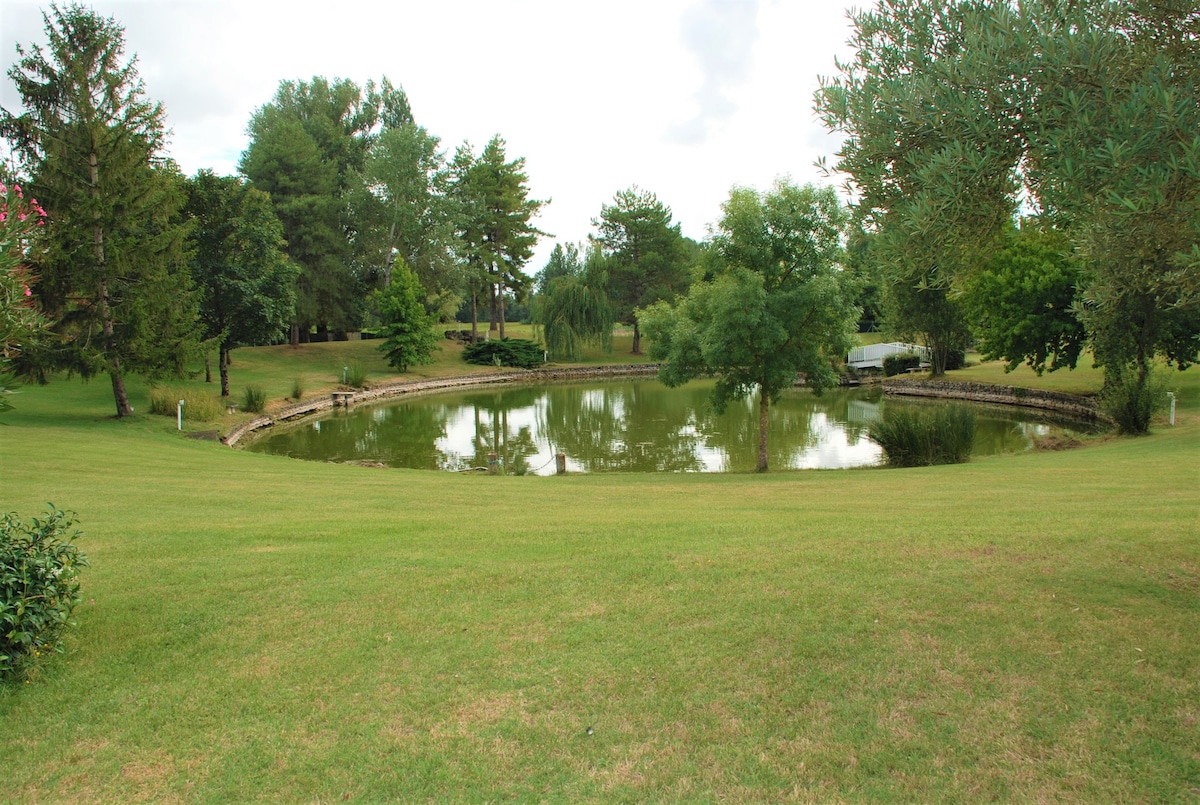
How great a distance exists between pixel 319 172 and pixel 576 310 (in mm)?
18560

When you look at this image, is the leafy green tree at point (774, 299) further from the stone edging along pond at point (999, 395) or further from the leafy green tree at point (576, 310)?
the leafy green tree at point (576, 310)

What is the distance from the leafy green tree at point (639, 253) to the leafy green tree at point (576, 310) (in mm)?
6952

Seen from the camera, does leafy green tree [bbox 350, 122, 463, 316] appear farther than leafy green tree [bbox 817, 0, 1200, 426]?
Yes

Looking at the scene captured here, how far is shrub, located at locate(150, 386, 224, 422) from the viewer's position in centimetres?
2292

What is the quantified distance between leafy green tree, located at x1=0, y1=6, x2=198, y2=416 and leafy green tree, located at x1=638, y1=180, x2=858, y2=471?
587 inches

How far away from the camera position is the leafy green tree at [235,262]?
28.3 m

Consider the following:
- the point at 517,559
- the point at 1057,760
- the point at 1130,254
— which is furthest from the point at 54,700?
the point at 1130,254

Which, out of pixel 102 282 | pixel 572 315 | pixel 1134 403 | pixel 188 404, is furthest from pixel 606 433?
pixel 572 315

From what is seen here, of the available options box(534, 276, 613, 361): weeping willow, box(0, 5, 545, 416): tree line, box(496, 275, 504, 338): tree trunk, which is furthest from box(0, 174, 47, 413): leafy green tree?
box(496, 275, 504, 338): tree trunk

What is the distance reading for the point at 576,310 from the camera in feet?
168

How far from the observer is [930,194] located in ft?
15.1

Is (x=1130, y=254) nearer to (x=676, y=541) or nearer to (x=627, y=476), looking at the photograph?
(x=676, y=541)

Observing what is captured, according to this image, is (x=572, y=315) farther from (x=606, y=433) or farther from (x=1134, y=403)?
(x=1134, y=403)

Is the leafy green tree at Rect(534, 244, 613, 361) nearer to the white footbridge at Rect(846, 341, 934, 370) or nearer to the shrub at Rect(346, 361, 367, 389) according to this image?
the shrub at Rect(346, 361, 367, 389)
